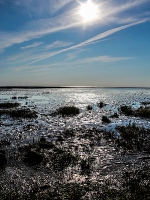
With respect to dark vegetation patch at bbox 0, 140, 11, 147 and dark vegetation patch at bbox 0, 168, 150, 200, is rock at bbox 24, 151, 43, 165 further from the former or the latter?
dark vegetation patch at bbox 0, 140, 11, 147

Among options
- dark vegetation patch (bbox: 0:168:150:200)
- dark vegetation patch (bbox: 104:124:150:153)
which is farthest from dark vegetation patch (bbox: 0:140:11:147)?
dark vegetation patch (bbox: 104:124:150:153)

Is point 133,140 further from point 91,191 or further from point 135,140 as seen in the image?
point 91,191

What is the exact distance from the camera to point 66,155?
41.4 feet

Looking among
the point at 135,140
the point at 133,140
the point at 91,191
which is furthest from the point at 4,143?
the point at 135,140

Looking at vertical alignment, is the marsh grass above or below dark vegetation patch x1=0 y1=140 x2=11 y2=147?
above

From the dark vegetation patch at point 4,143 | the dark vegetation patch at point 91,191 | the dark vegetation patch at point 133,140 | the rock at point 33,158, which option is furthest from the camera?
the dark vegetation patch at point 4,143

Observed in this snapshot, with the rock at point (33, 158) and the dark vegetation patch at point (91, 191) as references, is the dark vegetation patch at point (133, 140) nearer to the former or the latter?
the dark vegetation patch at point (91, 191)

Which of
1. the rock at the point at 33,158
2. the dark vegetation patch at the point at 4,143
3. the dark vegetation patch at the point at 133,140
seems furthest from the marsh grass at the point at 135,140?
the dark vegetation patch at the point at 4,143

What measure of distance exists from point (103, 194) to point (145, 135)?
1106 centimetres

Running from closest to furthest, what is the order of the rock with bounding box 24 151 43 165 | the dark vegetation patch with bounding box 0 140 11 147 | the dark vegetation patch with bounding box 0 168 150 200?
the dark vegetation patch with bounding box 0 168 150 200 → the rock with bounding box 24 151 43 165 → the dark vegetation patch with bounding box 0 140 11 147

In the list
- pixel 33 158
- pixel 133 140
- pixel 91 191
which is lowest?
pixel 91 191

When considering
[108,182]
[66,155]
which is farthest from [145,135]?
[108,182]

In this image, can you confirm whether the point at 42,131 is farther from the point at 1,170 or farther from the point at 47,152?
the point at 1,170

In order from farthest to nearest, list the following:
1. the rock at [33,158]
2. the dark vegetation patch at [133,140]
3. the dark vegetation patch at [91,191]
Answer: the dark vegetation patch at [133,140], the rock at [33,158], the dark vegetation patch at [91,191]
